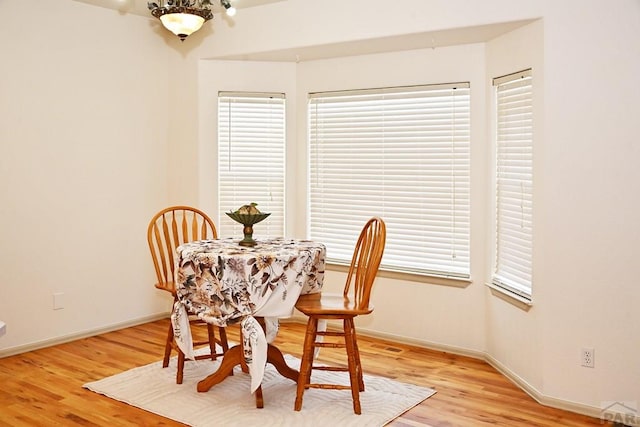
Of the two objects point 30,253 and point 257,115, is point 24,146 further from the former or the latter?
point 257,115

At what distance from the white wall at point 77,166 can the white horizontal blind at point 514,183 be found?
2.74 metres

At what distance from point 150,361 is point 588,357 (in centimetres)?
266

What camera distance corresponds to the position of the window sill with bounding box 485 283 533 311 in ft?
11.6

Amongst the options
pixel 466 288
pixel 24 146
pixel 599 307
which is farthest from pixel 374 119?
pixel 24 146

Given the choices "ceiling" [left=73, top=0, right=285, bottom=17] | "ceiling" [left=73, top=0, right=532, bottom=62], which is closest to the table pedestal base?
"ceiling" [left=73, top=0, right=532, bottom=62]

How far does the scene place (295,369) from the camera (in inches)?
152

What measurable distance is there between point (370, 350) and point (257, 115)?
6.72ft

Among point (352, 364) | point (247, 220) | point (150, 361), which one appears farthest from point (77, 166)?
point (352, 364)

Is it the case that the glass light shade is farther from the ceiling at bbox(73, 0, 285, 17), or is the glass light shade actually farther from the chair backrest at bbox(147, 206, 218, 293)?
the chair backrest at bbox(147, 206, 218, 293)

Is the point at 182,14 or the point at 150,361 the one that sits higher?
the point at 182,14

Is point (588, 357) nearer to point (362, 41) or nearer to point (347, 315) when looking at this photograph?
point (347, 315)

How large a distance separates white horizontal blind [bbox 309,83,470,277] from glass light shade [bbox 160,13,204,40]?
1267mm

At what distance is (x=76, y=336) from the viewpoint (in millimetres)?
4633

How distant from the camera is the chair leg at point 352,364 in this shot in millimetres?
3209
